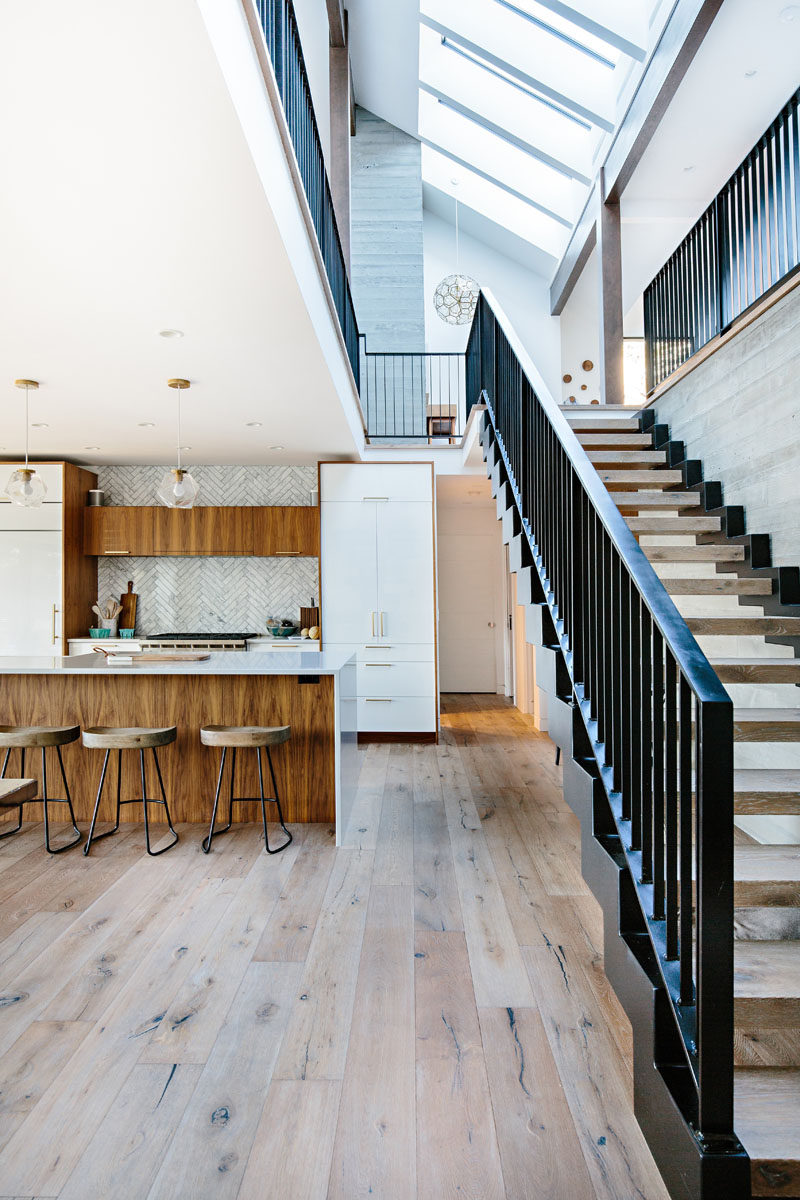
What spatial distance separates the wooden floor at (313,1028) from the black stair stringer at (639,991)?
204 millimetres

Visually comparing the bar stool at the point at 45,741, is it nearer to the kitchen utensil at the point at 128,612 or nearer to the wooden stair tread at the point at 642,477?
the kitchen utensil at the point at 128,612

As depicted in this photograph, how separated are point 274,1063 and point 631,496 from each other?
3.44 metres

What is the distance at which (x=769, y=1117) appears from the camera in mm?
1529

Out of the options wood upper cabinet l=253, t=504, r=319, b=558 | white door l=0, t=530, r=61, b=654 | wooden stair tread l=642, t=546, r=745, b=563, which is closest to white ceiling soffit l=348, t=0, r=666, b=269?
wooden stair tread l=642, t=546, r=745, b=563

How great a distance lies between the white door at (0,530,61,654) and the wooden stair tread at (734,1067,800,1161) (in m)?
6.35

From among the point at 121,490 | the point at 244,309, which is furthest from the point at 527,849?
the point at 121,490

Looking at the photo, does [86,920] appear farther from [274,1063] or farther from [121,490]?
[121,490]

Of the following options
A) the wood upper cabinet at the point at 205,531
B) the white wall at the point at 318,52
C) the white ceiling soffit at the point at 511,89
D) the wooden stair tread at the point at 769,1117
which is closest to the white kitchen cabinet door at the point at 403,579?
the wood upper cabinet at the point at 205,531

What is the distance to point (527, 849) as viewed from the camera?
12.5 feet

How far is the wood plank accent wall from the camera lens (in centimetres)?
440

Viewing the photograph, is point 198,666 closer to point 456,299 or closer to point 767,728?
point 767,728

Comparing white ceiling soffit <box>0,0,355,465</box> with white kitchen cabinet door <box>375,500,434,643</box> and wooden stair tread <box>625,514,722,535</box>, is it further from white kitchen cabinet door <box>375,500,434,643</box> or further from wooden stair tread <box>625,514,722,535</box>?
wooden stair tread <box>625,514,722,535</box>

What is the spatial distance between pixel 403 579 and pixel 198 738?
9.36 feet

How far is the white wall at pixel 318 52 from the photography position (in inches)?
191
